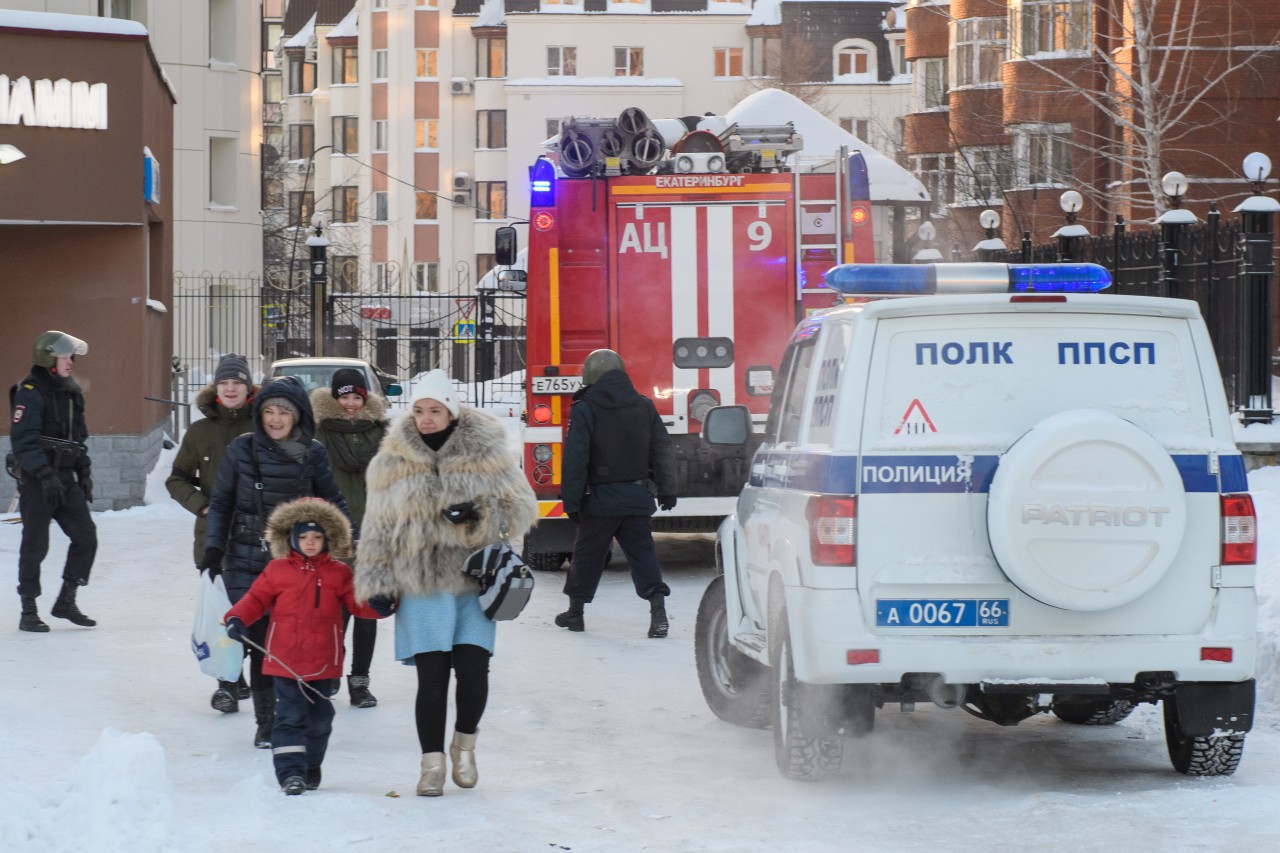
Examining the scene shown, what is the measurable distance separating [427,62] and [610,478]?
207ft

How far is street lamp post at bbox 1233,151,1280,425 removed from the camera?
1531 cm

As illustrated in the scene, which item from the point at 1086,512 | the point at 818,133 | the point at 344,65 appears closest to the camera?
the point at 1086,512

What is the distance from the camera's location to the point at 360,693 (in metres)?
9.48

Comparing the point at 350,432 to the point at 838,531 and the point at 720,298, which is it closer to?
the point at 838,531

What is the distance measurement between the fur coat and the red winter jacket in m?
0.24

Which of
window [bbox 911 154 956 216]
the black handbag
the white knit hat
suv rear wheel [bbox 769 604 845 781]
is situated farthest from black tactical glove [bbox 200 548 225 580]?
window [bbox 911 154 956 216]

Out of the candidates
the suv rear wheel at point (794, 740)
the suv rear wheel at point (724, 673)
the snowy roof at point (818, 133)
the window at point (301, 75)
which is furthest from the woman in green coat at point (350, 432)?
the window at point (301, 75)

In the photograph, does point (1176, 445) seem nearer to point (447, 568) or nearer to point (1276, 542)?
point (447, 568)

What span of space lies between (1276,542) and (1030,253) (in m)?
11.5

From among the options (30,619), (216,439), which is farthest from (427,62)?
(216,439)

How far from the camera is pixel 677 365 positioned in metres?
14.7

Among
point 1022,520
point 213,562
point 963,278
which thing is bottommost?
point 213,562

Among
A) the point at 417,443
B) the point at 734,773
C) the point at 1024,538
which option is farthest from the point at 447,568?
the point at 1024,538

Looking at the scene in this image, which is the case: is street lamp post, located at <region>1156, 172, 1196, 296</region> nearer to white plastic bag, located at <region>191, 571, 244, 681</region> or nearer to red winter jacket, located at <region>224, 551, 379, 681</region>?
white plastic bag, located at <region>191, 571, 244, 681</region>
